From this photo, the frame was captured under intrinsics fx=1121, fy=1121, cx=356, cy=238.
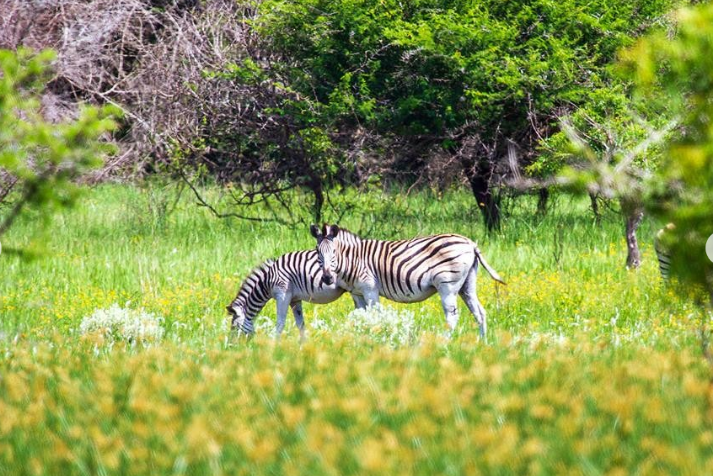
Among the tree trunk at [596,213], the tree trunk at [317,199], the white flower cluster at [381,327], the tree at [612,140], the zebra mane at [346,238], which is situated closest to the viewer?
the white flower cluster at [381,327]

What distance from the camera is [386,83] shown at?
19297 mm

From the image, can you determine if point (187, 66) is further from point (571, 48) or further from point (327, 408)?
point (327, 408)

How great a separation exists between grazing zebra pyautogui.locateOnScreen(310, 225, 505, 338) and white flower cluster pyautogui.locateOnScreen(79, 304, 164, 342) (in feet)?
6.10

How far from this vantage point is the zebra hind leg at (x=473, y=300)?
1107 cm

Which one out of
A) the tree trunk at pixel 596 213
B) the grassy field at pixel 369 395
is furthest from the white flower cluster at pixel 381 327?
the tree trunk at pixel 596 213

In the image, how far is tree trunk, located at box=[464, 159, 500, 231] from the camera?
777 inches

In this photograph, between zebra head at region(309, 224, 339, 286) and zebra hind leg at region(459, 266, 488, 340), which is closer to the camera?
zebra head at region(309, 224, 339, 286)

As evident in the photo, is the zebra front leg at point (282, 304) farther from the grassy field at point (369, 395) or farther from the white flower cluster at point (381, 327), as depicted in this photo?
the white flower cluster at point (381, 327)

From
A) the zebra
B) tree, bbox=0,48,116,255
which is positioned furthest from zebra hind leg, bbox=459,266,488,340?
tree, bbox=0,48,116,255

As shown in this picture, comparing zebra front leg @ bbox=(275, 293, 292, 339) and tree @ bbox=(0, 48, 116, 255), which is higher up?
tree @ bbox=(0, 48, 116, 255)

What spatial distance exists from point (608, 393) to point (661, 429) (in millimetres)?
653

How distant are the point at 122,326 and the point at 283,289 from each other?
1.75 meters

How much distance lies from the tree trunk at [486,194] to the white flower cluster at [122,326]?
10.1 m

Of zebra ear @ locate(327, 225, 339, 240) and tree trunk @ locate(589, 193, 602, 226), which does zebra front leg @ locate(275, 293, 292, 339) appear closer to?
zebra ear @ locate(327, 225, 339, 240)
